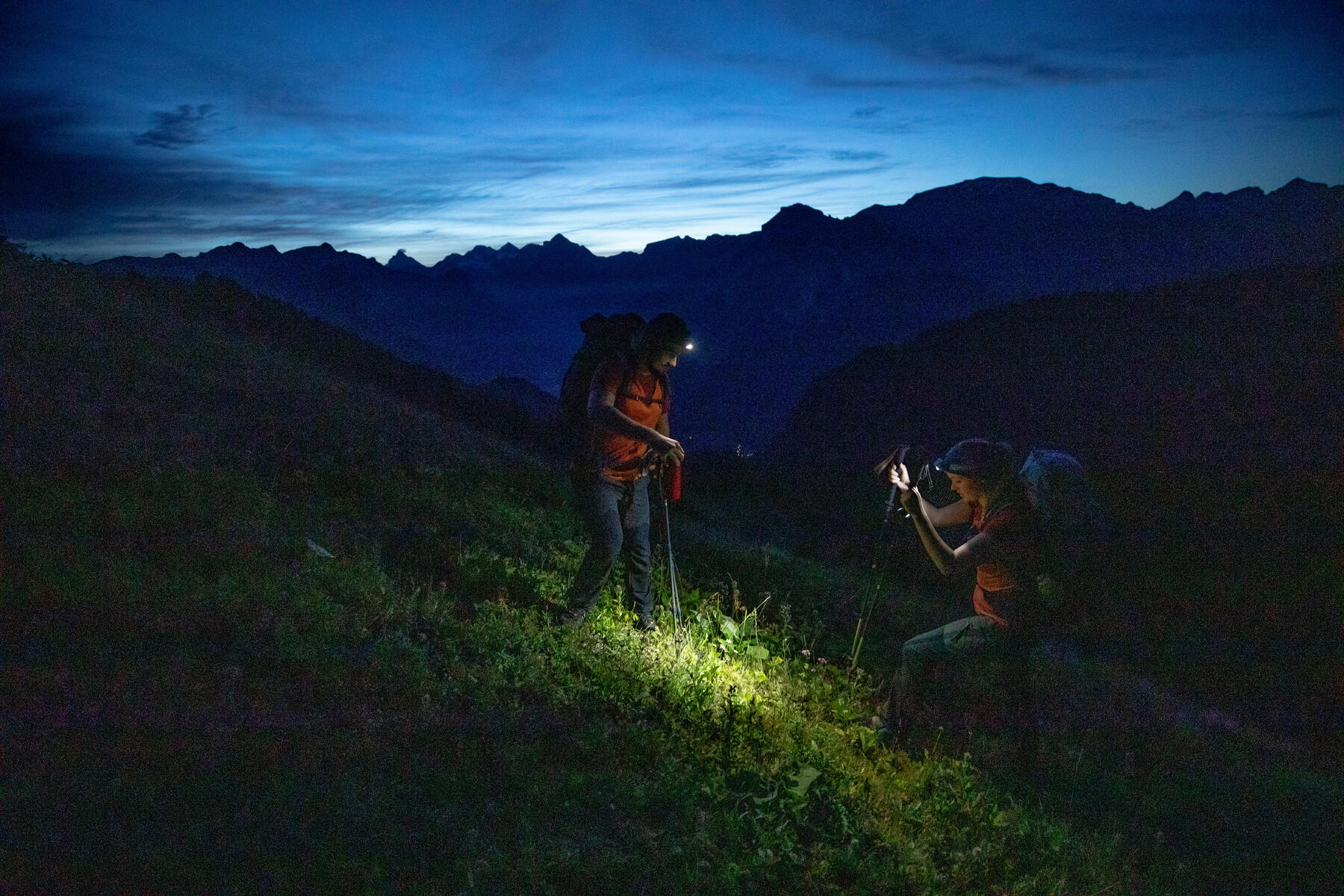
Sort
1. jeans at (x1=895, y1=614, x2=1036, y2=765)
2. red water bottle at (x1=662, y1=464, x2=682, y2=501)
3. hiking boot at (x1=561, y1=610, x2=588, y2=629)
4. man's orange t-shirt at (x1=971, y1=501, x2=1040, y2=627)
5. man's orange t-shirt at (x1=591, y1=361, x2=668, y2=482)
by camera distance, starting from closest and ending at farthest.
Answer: man's orange t-shirt at (x1=971, y1=501, x2=1040, y2=627) < jeans at (x1=895, y1=614, x2=1036, y2=765) < man's orange t-shirt at (x1=591, y1=361, x2=668, y2=482) < red water bottle at (x1=662, y1=464, x2=682, y2=501) < hiking boot at (x1=561, y1=610, x2=588, y2=629)

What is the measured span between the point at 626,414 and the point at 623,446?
10.3 inches

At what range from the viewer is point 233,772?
13.0ft

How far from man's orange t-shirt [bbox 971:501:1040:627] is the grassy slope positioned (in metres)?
1.22

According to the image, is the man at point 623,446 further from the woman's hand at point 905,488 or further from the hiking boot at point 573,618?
the woman's hand at point 905,488

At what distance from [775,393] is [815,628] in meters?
94.0

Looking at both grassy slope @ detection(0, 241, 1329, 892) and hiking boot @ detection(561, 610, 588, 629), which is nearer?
grassy slope @ detection(0, 241, 1329, 892)

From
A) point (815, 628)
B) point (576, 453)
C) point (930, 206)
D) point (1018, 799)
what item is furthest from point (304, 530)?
point (930, 206)

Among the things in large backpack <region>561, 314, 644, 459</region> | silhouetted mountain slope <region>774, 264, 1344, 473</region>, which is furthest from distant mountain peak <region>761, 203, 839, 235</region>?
large backpack <region>561, 314, 644, 459</region>

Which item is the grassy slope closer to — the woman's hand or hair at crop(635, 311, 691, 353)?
the woman's hand

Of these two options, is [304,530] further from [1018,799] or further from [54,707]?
[1018,799]

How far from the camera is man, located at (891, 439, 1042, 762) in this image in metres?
4.95

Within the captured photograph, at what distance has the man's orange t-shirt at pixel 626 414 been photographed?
6004mm

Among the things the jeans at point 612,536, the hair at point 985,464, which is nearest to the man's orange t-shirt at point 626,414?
the jeans at point 612,536

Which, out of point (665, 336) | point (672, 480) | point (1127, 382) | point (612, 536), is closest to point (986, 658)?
point (672, 480)
